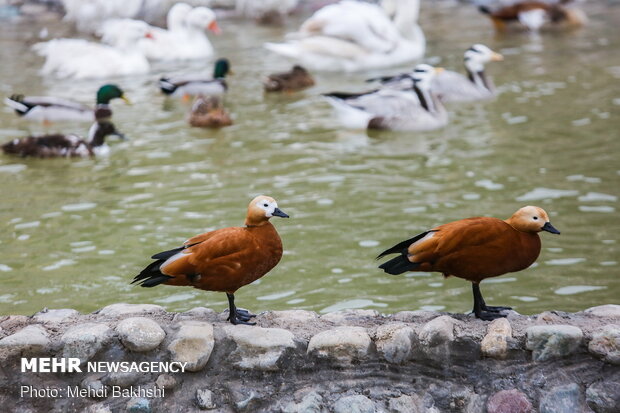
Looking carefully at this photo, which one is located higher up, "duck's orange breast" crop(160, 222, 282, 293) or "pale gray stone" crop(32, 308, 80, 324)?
"duck's orange breast" crop(160, 222, 282, 293)

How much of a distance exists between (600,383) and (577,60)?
1068 centimetres

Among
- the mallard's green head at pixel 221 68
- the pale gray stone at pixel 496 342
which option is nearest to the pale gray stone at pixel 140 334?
the pale gray stone at pixel 496 342

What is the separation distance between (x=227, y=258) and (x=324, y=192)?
14.2 feet

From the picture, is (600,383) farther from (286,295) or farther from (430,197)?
(430,197)

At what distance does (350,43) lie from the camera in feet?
52.2

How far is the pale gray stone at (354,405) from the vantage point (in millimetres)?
4785

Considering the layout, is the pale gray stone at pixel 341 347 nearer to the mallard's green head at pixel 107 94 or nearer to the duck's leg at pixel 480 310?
the duck's leg at pixel 480 310

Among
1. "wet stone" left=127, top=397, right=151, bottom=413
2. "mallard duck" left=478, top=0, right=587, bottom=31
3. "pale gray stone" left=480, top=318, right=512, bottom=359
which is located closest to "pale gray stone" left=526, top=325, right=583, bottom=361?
"pale gray stone" left=480, top=318, right=512, bottom=359

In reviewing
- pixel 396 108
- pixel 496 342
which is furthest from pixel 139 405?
pixel 396 108

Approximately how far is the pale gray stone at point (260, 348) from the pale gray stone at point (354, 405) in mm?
351

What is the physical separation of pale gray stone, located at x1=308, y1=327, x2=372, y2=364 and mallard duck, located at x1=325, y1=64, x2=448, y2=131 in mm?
7009

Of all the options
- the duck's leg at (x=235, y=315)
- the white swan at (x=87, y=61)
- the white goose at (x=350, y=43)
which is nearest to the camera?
the duck's leg at (x=235, y=315)

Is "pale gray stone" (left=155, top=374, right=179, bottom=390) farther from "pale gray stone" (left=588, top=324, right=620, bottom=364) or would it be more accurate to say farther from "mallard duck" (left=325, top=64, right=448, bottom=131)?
"mallard duck" (left=325, top=64, right=448, bottom=131)

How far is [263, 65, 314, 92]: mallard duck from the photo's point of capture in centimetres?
1372
